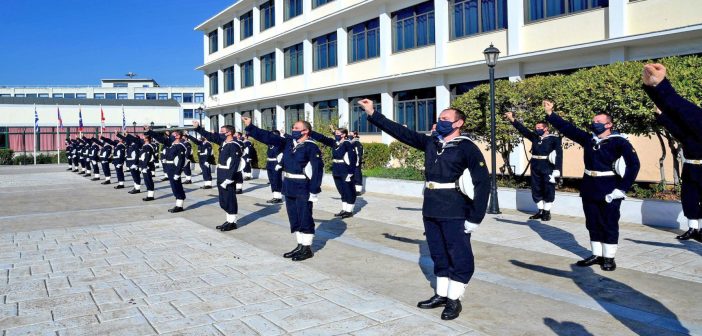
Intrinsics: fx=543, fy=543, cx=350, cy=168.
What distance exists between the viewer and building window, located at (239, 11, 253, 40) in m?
38.7

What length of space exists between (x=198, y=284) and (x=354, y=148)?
7327mm

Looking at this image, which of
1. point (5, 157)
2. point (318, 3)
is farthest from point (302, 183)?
point (5, 157)

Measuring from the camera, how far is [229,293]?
6.11 metres

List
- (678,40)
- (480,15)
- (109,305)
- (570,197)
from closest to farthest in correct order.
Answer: (109,305) < (570,197) < (678,40) < (480,15)

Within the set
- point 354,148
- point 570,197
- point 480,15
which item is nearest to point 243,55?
point 480,15

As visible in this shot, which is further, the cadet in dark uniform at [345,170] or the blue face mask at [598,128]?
the cadet in dark uniform at [345,170]

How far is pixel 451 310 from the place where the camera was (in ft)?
17.2

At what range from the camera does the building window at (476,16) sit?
1998 cm

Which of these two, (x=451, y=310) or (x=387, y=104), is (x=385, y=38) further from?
(x=451, y=310)

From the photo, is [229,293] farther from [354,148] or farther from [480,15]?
[480,15]

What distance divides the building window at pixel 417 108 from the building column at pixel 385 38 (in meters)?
1.46

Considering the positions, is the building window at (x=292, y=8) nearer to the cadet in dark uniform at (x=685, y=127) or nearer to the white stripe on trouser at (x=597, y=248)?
the cadet in dark uniform at (x=685, y=127)

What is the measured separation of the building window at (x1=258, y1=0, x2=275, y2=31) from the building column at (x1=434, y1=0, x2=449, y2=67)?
15.9m

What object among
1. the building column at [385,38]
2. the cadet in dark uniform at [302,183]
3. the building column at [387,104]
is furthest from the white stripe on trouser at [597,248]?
the building column at [385,38]
